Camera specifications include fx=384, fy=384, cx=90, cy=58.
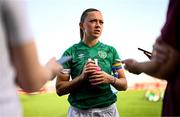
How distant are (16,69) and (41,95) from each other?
3556 mm

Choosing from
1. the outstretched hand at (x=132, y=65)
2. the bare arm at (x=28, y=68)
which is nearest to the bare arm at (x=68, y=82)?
the outstretched hand at (x=132, y=65)

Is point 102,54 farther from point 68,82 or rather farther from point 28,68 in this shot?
point 28,68

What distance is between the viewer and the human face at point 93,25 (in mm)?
2178

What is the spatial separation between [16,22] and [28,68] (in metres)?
0.09

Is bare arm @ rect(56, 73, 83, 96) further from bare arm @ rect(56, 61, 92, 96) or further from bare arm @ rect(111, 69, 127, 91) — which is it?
bare arm @ rect(111, 69, 127, 91)

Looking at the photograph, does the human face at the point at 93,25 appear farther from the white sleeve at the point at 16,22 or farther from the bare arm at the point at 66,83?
the white sleeve at the point at 16,22

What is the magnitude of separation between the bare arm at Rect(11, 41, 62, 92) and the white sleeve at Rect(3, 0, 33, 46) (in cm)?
1

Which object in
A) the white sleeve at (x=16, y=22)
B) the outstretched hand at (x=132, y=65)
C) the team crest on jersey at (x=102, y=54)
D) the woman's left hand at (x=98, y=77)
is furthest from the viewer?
the team crest on jersey at (x=102, y=54)

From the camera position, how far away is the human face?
7.14 feet

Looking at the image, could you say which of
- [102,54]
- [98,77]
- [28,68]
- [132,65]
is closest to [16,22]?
[28,68]

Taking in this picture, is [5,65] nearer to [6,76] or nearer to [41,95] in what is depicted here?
[6,76]

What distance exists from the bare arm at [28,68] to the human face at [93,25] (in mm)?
1362

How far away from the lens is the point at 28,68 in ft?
2.50

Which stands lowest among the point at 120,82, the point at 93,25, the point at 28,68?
the point at 120,82
